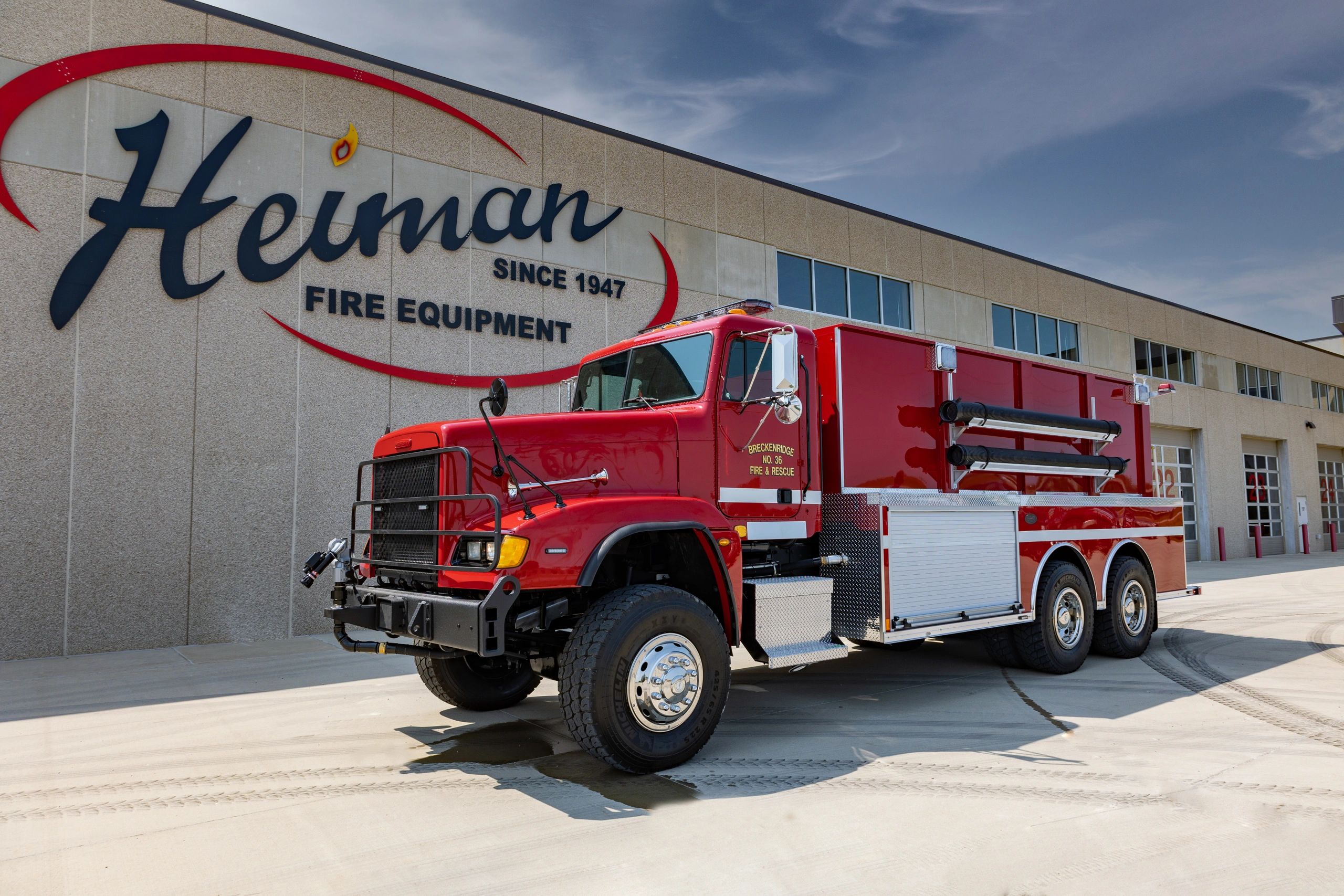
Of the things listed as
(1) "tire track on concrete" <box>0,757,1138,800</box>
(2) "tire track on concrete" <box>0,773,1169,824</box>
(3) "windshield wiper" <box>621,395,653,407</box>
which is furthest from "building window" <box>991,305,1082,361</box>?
(2) "tire track on concrete" <box>0,773,1169,824</box>

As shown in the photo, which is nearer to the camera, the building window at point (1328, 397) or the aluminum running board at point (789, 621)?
the aluminum running board at point (789, 621)

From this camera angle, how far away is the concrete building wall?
9.16 m

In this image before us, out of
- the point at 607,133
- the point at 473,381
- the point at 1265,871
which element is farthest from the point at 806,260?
the point at 1265,871

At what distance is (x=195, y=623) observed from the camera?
9.77 meters

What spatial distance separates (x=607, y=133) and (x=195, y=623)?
921 cm

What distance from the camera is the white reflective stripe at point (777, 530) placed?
19.0 feet

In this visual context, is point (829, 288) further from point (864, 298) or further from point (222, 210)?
point (222, 210)

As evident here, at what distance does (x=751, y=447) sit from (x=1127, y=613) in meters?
5.15

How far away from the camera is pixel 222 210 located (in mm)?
10305

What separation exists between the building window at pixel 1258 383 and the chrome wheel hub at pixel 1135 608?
2276 cm

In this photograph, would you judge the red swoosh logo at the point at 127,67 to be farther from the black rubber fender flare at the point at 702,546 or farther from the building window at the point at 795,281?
the black rubber fender flare at the point at 702,546

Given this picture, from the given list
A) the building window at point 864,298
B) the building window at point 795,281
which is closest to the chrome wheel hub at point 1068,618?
the building window at point 795,281

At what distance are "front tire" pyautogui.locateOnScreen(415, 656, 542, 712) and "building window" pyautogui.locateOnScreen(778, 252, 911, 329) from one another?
429 inches

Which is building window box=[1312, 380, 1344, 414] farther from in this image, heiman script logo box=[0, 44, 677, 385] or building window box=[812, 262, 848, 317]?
heiman script logo box=[0, 44, 677, 385]
